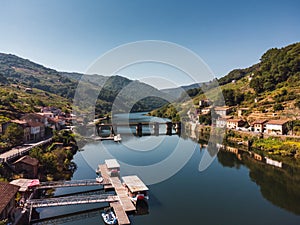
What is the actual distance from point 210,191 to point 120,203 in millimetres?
4991

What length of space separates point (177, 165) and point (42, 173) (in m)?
8.54

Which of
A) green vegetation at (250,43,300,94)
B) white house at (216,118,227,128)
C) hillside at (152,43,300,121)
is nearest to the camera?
hillside at (152,43,300,121)

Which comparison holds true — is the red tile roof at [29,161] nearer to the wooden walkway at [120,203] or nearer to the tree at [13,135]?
the wooden walkway at [120,203]

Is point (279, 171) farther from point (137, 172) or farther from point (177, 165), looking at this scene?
point (137, 172)

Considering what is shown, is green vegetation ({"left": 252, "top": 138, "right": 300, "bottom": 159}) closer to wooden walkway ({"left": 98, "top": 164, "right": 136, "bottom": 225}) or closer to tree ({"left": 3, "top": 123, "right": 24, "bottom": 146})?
wooden walkway ({"left": 98, "top": 164, "right": 136, "bottom": 225})

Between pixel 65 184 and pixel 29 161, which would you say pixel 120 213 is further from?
pixel 29 161

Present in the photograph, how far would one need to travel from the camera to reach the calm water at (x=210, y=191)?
400 inches

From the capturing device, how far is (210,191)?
43.0 feet

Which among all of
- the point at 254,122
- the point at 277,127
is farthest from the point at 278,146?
the point at 254,122

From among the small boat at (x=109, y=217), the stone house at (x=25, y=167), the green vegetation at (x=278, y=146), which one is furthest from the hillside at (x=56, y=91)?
the small boat at (x=109, y=217)

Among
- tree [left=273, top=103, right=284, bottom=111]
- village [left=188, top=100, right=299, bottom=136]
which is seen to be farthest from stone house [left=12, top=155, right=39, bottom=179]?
tree [left=273, top=103, right=284, bottom=111]

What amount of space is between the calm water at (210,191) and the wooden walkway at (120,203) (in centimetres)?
44

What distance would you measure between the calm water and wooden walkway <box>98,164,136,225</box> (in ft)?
1.45

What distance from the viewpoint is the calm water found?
33.4 ft
